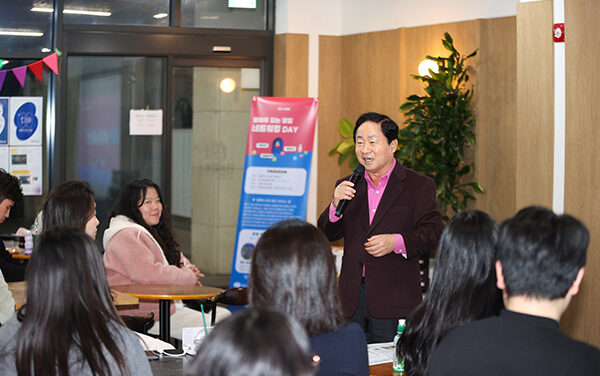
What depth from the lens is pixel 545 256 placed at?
1.68 metres

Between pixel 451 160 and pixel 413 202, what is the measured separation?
310 cm

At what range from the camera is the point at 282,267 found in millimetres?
1915

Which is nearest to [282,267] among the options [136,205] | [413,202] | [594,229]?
[413,202]

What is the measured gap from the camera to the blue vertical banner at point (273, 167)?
6.68m

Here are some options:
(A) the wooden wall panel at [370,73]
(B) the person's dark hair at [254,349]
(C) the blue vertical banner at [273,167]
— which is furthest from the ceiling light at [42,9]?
(B) the person's dark hair at [254,349]

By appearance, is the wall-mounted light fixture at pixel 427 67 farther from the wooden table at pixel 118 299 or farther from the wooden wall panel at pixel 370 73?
the wooden table at pixel 118 299

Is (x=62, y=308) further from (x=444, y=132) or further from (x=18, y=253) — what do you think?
(x=444, y=132)

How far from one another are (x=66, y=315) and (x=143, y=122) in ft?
19.2

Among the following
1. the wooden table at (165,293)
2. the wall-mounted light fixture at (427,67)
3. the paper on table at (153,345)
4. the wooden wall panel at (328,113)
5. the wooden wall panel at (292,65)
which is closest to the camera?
the paper on table at (153,345)

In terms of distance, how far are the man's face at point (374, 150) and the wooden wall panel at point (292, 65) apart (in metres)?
4.05

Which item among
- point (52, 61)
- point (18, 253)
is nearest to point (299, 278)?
point (18, 253)

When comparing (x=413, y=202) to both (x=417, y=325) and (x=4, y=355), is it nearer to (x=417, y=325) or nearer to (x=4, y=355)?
(x=417, y=325)

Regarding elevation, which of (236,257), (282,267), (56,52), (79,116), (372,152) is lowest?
(236,257)

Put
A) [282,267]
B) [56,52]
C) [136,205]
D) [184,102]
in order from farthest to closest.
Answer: [184,102], [56,52], [136,205], [282,267]
